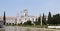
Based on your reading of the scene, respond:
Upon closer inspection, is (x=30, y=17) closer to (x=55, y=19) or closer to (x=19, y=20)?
(x=19, y=20)

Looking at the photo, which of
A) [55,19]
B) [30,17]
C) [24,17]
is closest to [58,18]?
[55,19]

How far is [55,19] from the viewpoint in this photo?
88750 millimetres

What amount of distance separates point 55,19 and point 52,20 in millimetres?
1463

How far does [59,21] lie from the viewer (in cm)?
8669

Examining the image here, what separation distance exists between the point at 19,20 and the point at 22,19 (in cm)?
672

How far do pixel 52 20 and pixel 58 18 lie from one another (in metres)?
2.87

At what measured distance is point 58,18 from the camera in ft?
290

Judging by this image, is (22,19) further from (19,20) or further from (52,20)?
(52,20)

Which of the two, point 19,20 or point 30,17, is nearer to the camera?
point 19,20

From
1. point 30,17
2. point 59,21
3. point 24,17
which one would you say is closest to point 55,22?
point 59,21

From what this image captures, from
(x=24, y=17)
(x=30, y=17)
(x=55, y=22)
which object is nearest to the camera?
(x=55, y=22)

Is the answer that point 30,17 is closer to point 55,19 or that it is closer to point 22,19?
point 22,19

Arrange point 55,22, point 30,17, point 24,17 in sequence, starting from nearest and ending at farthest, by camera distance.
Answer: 1. point 55,22
2. point 24,17
3. point 30,17

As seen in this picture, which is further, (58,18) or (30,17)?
(30,17)
